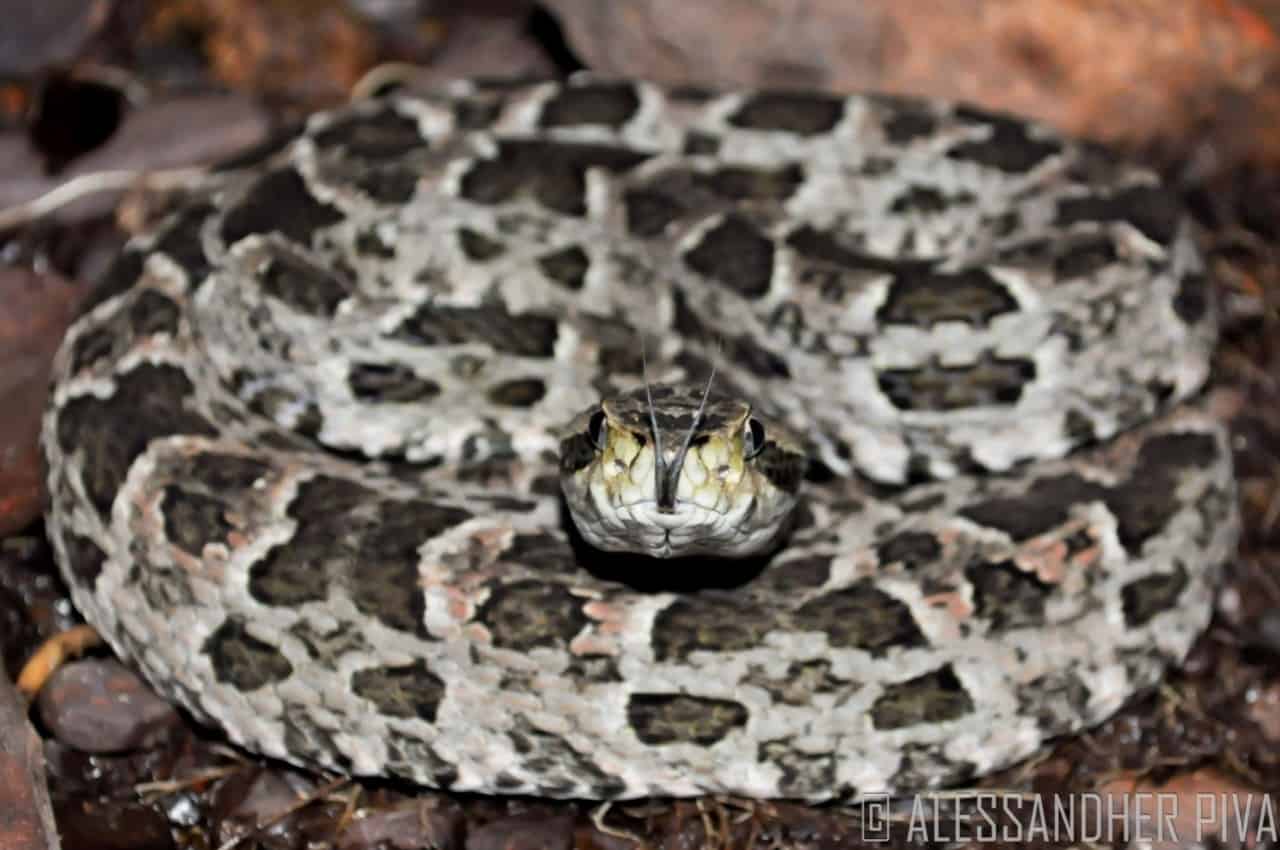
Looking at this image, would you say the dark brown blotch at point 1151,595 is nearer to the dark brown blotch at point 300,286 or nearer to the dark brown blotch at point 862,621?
the dark brown blotch at point 862,621

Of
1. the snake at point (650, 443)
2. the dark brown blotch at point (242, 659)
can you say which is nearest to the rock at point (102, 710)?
the snake at point (650, 443)

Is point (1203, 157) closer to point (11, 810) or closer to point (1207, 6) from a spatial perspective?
point (1207, 6)

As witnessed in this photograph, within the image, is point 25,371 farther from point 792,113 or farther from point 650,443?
point 792,113

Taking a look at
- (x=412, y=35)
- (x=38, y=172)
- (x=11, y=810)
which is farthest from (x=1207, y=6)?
(x=11, y=810)

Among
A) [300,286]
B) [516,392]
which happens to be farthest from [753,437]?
[300,286]

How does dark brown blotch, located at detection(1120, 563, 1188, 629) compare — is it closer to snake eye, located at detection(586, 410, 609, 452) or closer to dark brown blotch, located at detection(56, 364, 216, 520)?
snake eye, located at detection(586, 410, 609, 452)

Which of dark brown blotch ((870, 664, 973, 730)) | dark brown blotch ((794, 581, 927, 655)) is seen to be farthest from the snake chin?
dark brown blotch ((870, 664, 973, 730))

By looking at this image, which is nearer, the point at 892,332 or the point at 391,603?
the point at 391,603
